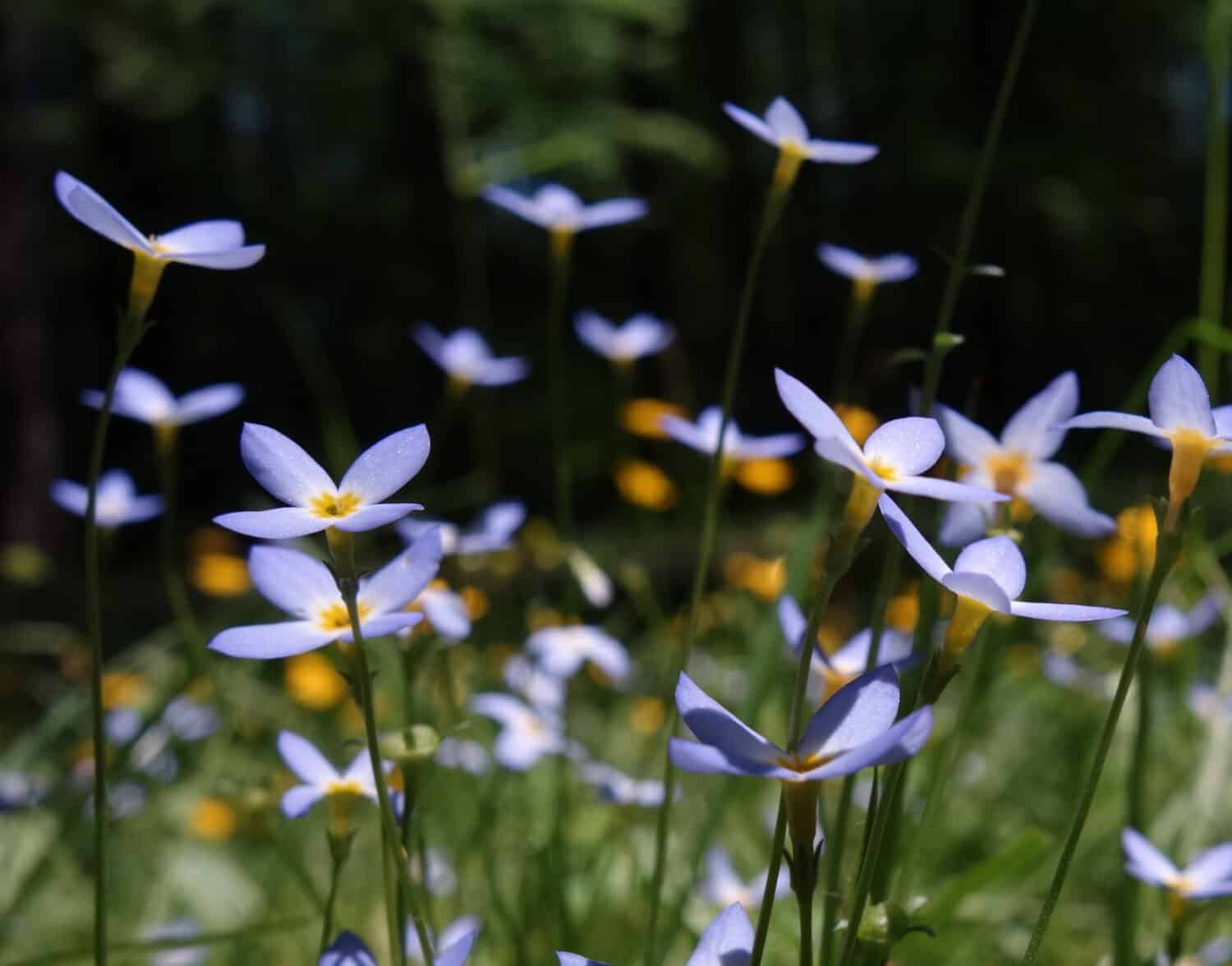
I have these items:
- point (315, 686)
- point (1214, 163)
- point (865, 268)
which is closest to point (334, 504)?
point (865, 268)

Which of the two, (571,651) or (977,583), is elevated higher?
(977,583)

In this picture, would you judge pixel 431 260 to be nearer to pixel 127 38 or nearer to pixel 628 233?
pixel 628 233

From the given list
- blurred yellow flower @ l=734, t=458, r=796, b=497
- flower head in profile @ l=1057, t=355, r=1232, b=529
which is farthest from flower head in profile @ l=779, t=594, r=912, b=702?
blurred yellow flower @ l=734, t=458, r=796, b=497

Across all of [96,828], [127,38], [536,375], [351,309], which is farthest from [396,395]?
[96,828]

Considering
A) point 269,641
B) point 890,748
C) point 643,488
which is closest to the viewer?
point 890,748

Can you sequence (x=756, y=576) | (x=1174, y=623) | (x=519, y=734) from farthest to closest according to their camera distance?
(x=756, y=576)
(x=1174, y=623)
(x=519, y=734)

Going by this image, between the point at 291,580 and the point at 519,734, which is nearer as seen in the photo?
the point at 291,580

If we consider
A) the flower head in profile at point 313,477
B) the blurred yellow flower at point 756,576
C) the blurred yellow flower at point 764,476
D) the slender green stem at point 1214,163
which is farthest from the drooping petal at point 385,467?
the blurred yellow flower at point 764,476

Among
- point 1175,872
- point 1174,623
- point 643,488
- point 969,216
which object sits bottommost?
point 643,488

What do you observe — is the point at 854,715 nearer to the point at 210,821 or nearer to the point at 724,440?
the point at 724,440
